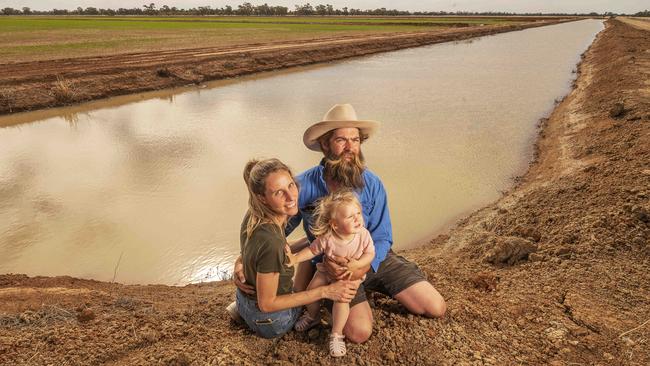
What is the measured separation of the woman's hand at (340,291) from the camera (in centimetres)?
240

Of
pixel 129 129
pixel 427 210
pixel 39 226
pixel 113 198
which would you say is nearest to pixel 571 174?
pixel 427 210

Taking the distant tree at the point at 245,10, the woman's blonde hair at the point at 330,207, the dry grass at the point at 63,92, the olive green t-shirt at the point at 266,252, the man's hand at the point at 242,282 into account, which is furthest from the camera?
the distant tree at the point at 245,10

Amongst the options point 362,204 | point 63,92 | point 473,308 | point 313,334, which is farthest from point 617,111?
point 63,92

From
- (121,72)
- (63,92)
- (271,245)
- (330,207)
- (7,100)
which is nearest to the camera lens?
(271,245)

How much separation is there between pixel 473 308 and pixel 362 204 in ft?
3.73

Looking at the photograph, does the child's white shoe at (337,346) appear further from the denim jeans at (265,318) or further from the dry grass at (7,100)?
the dry grass at (7,100)

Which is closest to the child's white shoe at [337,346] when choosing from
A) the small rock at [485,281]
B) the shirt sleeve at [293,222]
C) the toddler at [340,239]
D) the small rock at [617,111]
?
the toddler at [340,239]

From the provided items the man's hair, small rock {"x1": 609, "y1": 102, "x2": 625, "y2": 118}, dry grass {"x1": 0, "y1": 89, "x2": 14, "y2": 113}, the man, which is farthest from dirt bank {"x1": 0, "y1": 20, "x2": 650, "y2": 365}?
dry grass {"x1": 0, "y1": 89, "x2": 14, "y2": 113}

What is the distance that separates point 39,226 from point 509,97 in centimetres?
1298

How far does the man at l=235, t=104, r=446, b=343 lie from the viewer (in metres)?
2.62

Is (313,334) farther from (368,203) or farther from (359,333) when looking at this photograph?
(368,203)

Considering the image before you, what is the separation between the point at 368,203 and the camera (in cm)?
275

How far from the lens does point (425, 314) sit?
279 centimetres

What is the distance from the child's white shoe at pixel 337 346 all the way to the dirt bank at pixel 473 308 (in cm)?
7
